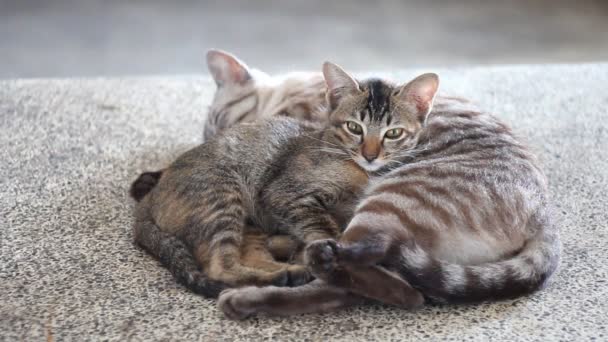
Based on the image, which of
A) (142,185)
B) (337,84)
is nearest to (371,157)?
(337,84)

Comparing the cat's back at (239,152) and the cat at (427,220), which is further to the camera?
the cat's back at (239,152)

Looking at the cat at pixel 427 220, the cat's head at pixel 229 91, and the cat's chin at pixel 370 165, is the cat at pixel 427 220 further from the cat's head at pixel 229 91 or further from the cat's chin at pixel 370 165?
the cat's head at pixel 229 91

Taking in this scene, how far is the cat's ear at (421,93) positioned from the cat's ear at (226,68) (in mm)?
1167

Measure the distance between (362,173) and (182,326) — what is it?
0.91 metres

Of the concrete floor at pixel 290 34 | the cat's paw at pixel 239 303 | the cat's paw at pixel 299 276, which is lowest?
the cat's paw at pixel 239 303

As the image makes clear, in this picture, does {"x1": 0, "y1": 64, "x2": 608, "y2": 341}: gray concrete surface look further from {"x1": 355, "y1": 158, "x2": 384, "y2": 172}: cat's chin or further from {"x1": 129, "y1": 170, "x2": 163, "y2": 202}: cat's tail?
{"x1": 355, "y1": 158, "x2": 384, "y2": 172}: cat's chin

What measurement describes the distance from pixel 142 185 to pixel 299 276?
1012 mm

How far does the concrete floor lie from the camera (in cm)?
633

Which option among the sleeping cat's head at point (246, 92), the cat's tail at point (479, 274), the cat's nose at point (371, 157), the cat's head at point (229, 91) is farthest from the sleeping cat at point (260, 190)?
the cat's head at point (229, 91)

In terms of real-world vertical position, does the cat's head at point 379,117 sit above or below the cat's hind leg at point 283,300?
above

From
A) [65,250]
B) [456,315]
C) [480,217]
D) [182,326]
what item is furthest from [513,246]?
[65,250]

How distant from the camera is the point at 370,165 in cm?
287

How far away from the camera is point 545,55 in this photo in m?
6.50

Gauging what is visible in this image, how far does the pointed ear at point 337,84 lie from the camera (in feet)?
9.90
